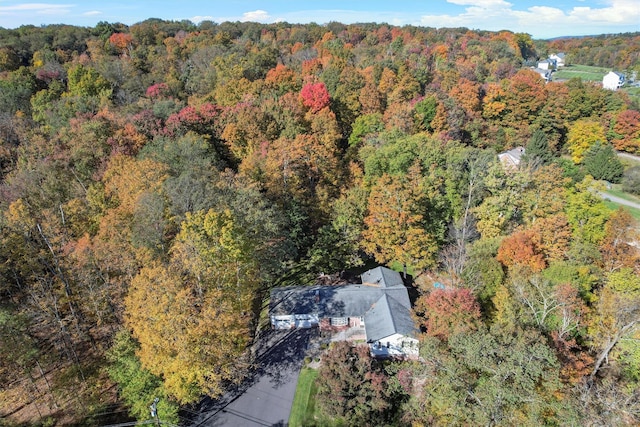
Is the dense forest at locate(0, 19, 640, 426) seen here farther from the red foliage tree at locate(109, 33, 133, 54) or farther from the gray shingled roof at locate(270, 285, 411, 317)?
the red foliage tree at locate(109, 33, 133, 54)

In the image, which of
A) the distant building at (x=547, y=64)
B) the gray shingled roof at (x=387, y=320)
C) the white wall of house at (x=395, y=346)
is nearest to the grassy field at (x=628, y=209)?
the gray shingled roof at (x=387, y=320)

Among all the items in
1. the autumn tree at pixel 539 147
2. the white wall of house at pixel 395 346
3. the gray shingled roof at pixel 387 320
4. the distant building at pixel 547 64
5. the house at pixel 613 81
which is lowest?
the white wall of house at pixel 395 346

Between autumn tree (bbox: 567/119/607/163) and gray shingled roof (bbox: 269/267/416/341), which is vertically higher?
autumn tree (bbox: 567/119/607/163)

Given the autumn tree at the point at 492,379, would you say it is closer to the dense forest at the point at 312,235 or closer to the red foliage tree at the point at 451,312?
the dense forest at the point at 312,235

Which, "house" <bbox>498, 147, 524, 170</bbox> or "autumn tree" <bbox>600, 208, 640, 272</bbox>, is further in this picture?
"house" <bbox>498, 147, 524, 170</bbox>

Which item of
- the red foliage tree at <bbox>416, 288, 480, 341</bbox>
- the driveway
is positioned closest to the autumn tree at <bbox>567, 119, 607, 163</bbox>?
the red foliage tree at <bbox>416, 288, 480, 341</bbox>

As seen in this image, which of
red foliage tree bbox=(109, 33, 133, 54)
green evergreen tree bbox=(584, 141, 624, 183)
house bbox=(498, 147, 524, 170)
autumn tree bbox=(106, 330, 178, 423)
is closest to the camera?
autumn tree bbox=(106, 330, 178, 423)

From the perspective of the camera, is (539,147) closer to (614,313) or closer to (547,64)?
(614,313)
